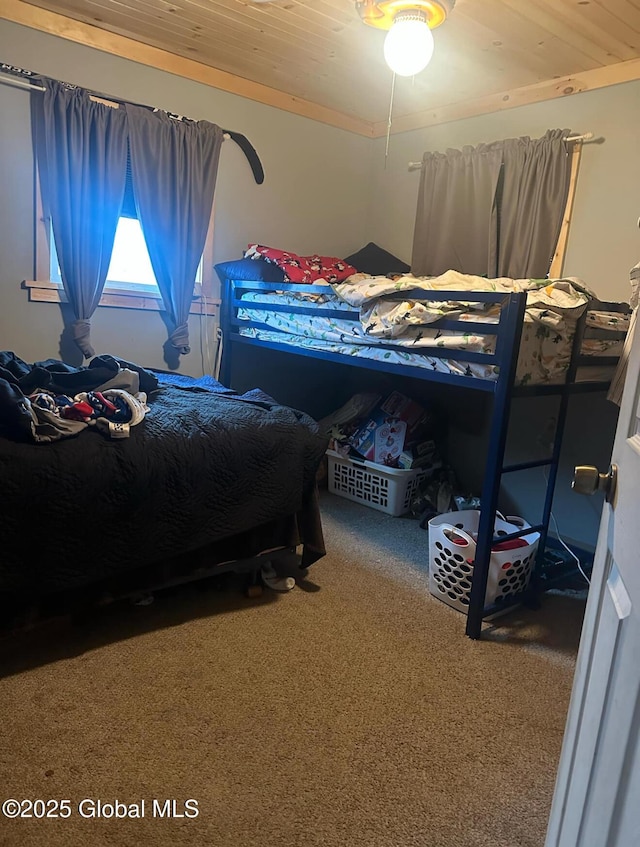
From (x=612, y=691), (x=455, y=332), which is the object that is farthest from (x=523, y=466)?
(x=612, y=691)

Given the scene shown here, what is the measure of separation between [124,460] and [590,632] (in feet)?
4.21

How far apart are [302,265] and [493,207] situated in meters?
1.07

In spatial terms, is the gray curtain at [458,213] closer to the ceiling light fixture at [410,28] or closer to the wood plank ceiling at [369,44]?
the wood plank ceiling at [369,44]

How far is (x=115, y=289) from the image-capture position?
2986mm

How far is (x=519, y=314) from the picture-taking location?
70.6 inches

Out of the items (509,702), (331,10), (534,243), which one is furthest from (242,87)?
(509,702)

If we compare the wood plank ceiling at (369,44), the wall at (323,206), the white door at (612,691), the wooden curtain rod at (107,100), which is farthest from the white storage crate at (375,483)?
the white door at (612,691)

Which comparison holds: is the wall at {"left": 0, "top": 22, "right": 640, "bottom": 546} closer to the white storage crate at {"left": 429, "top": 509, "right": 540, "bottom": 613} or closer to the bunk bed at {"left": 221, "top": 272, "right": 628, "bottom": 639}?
the bunk bed at {"left": 221, "top": 272, "right": 628, "bottom": 639}

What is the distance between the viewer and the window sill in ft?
9.02

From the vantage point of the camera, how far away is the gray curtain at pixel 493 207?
2.88m

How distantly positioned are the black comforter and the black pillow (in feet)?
5.78

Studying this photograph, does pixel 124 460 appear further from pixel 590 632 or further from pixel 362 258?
pixel 362 258

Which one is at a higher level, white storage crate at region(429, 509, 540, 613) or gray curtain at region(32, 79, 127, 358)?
gray curtain at region(32, 79, 127, 358)

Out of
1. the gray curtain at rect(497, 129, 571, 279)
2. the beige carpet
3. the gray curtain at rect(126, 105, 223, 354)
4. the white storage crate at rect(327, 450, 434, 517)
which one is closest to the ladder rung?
the beige carpet
